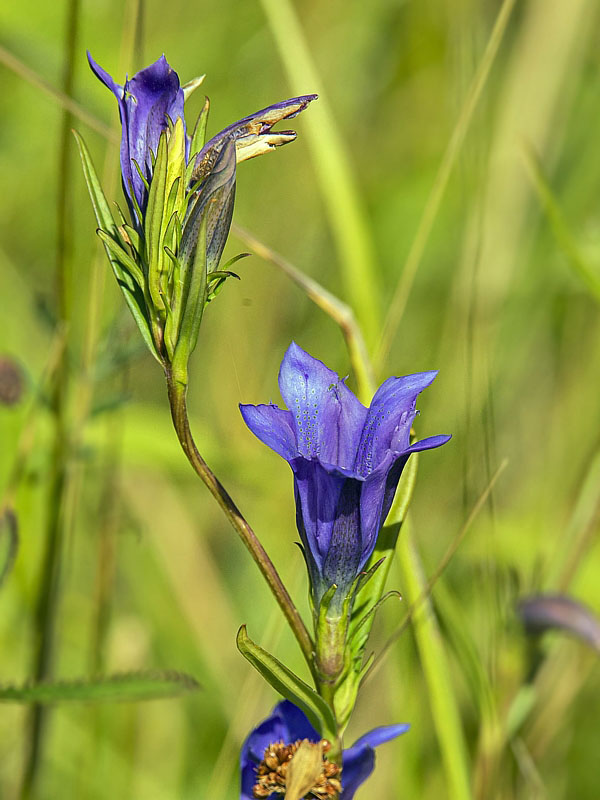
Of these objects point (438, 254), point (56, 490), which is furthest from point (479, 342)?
point (438, 254)

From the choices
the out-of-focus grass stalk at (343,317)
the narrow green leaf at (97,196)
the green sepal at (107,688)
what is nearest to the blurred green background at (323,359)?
the out-of-focus grass stalk at (343,317)

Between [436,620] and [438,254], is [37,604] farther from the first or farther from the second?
[438,254]

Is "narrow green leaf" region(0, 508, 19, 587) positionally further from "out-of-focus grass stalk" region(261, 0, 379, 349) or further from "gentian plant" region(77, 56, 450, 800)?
"out-of-focus grass stalk" region(261, 0, 379, 349)

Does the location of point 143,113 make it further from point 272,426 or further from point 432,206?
point 432,206

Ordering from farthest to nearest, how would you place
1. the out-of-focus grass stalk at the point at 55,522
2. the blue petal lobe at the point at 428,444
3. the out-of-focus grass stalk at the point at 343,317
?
the out-of-focus grass stalk at the point at 55,522
the out-of-focus grass stalk at the point at 343,317
the blue petal lobe at the point at 428,444

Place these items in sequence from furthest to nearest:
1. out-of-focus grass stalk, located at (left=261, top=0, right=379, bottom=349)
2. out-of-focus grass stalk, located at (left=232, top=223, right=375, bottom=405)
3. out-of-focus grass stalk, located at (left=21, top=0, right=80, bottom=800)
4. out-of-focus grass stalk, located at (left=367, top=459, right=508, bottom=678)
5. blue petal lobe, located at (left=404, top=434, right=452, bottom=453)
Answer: out-of-focus grass stalk, located at (left=261, top=0, right=379, bottom=349), out-of-focus grass stalk, located at (left=21, top=0, right=80, bottom=800), out-of-focus grass stalk, located at (left=232, top=223, right=375, bottom=405), out-of-focus grass stalk, located at (left=367, top=459, right=508, bottom=678), blue petal lobe, located at (left=404, top=434, right=452, bottom=453)

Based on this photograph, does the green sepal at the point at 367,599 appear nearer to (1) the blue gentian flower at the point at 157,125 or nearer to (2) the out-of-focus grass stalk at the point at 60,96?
(1) the blue gentian flower at the point at 157,125

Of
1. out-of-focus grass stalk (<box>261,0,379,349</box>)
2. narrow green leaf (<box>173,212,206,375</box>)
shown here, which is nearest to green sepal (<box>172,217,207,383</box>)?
narrow green leaf (<box>173,212,206,375</box>)
